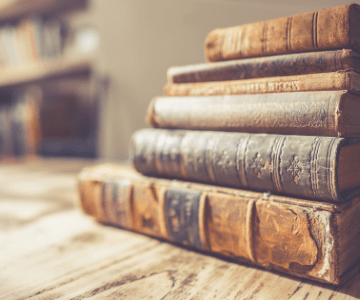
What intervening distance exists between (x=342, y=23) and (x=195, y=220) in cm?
45

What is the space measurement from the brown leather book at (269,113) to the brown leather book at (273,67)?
0.05 metres

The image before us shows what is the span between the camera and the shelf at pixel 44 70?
1.90 metres

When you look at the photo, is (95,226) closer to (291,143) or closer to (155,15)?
(291,143)

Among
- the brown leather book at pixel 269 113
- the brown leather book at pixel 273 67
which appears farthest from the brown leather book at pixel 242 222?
the brown leather book at pixel 273 67

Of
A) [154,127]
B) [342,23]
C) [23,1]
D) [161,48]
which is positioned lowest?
[154,127]

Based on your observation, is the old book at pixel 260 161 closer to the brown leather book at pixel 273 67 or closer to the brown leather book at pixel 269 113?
the brown leather book at pixel 269 113

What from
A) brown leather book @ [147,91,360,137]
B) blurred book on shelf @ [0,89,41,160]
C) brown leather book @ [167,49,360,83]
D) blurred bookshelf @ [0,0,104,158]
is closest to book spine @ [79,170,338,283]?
brown leather book @ [147,91,360,137]

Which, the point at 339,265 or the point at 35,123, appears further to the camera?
the point at 35,123

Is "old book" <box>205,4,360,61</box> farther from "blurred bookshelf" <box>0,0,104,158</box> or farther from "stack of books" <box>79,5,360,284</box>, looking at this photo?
"blurred bookshelf" <box>0,0,104,158</box>

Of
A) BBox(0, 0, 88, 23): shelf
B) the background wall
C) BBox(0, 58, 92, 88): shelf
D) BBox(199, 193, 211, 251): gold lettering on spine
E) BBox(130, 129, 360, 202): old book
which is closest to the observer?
BBox(130, 129, 360, 202): old book

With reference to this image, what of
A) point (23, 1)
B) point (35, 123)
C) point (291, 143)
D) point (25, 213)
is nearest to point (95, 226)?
point (25, 213)

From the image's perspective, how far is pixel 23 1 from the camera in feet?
6.93

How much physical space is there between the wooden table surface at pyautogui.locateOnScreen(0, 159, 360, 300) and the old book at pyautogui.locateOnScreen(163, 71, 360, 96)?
33 cm

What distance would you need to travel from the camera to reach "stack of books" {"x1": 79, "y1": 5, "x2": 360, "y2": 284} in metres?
0.49
